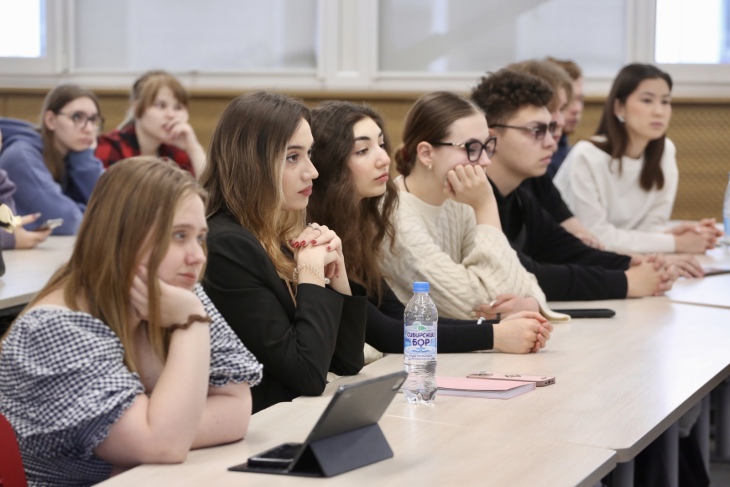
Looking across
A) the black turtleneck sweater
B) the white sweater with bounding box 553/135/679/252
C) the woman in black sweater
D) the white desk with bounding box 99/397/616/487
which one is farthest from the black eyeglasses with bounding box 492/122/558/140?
the white desk with bounding box 99/397/616/487

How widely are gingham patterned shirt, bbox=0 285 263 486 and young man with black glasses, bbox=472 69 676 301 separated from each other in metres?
1.99

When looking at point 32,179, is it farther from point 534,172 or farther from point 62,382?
point 62,382

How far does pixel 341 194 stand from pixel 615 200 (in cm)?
227

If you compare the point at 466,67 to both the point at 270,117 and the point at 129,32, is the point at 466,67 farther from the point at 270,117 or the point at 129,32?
the point at 270,117

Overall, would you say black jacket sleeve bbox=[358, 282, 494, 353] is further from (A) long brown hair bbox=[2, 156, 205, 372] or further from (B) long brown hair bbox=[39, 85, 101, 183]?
(B) long brown hair bbox=[39, 85, 101, 183]

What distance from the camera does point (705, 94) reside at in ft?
19.3

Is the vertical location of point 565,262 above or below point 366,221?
below

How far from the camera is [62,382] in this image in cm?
158

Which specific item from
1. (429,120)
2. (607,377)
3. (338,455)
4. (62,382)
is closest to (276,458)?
(338,455)

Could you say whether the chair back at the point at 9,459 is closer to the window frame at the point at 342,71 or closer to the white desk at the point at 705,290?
the white desk at the point at 705,290

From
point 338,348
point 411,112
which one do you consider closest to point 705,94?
point 411,112

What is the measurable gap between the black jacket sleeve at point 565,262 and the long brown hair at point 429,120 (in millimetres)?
581

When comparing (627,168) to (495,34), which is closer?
(627,168)

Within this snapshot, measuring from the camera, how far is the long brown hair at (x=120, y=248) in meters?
1.66
